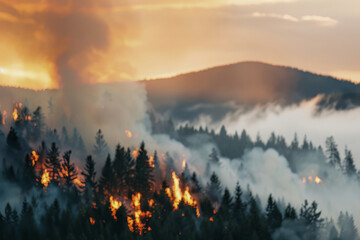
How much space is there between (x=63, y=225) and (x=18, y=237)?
11548 millimetres

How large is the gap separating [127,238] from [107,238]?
536 centimetres

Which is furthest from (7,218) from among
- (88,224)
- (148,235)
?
(148,235)

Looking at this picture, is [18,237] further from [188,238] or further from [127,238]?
[188,238]

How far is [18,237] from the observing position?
190125mm

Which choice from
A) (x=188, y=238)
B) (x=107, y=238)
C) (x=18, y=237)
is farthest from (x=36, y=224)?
(x=188, y=238)

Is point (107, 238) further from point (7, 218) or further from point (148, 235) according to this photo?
point (7, 218)

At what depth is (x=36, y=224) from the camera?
195125 millimetres

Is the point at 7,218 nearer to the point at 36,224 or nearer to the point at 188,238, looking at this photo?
the point at 36,224

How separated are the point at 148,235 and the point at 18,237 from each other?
105ft

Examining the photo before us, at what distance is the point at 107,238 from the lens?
631 ft

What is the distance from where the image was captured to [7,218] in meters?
197

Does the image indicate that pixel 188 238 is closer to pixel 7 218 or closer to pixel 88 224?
pixel 88 224

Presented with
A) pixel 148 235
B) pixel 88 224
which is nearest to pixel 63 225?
pixel 88 224

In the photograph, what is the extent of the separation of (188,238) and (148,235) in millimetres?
11229
